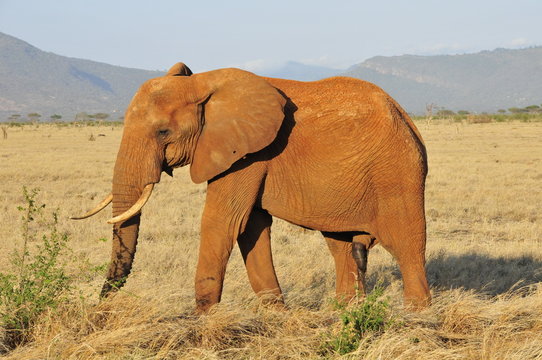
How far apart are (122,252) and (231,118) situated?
1.43 meters

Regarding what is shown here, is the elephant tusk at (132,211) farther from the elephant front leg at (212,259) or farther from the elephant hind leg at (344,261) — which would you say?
the elephant hind leg at (344,261)

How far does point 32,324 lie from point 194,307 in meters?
1.69

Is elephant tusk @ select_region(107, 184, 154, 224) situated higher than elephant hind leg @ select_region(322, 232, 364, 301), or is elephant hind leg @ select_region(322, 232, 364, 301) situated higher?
elephant tusk @ select_region(107, 184, 154, 224)

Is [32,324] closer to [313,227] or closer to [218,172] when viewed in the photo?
[218,172]

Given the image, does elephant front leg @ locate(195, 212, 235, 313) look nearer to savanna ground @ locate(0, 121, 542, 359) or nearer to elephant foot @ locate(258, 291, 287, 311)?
savanna ground @ locate(0, 121, 542, 359)

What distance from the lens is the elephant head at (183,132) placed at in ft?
18.6

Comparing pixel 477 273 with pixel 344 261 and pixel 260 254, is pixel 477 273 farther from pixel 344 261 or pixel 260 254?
pixel 260 254

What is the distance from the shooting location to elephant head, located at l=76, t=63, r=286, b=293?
5.66 meters

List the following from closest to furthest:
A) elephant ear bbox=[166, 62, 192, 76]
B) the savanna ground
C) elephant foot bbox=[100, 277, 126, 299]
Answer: the savanna ground < elephant foot bbox=[100, 277, 126, 299] < elephant ear bbox=[166, 62, 192, 76]

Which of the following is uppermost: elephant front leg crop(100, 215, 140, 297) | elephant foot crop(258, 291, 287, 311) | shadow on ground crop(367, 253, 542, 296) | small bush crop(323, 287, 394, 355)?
elephant front leg crop(100, 215, 140, 297)

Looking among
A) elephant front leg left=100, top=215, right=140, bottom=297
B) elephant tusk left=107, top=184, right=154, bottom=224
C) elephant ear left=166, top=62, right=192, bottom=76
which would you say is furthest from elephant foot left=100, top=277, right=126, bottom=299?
elephant ear left=166, top=62, right=192, bottom=76

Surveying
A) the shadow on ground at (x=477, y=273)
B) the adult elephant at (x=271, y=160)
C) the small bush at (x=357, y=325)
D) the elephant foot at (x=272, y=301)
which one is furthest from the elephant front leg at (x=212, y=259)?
the shadow on ground at (x=477, y=273)

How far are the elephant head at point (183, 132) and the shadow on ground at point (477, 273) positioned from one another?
309 cm

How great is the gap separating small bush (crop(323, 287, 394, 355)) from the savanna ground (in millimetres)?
61
